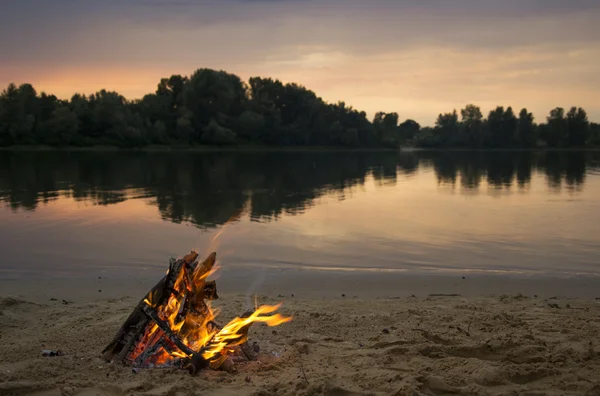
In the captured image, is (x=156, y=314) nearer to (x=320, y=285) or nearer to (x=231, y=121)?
(x=320, y=285)

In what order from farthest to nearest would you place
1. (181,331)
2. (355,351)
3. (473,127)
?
(473,127)
(355,351)
(181,331)

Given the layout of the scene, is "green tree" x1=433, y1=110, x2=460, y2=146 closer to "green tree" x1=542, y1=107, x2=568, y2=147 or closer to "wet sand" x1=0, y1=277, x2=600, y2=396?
"green tree" x1=542, y1=107, x2=568, y2=147

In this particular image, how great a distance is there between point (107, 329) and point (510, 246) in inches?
392

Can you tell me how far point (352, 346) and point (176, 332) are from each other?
6.47 feet

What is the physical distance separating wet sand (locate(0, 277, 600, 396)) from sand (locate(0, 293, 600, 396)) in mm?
11

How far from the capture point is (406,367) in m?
5.33

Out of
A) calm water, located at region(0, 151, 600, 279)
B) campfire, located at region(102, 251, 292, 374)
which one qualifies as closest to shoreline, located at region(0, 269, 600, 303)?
calm water, located at region(0, 151, 600, 279)

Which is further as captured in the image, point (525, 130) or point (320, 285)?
point (525, 130)

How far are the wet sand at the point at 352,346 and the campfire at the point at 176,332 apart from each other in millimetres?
171

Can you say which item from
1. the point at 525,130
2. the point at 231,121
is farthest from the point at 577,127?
the point at 231,121

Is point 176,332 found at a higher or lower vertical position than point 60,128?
lower

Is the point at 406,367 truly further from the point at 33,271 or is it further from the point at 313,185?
the point at 313,185

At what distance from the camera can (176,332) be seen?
5.53 meters

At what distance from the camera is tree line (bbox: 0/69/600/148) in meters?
82.2
